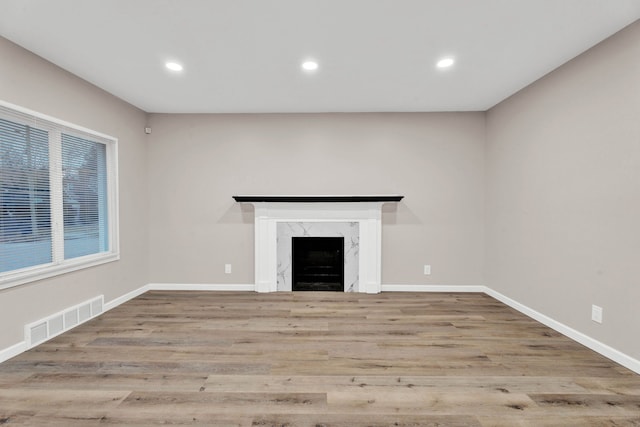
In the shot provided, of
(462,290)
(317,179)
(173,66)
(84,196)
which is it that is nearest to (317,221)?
(317,179)

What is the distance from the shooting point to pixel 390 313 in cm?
333

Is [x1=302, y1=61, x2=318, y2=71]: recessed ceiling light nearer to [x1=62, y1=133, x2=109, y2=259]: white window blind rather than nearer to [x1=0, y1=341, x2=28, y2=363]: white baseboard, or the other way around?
[x1=62, y1=133, x2=109, y2=259]: white window blind

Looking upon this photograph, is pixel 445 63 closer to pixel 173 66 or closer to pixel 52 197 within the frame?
pixel 173 66

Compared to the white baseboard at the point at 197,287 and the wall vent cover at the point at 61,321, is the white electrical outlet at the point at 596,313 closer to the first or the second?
the white baseboard at the point at 197,287

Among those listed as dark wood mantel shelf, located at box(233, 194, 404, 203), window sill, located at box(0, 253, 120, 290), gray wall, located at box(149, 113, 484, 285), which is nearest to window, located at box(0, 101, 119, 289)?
window sill, located at box(0, 253, 120, 290)

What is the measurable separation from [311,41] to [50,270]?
3033 millimetres

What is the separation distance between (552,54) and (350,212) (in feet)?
8.63

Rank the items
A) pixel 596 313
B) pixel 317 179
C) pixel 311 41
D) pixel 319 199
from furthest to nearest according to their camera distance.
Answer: pixel 317 179, pixel 319 199, pixel 596 313, pixel 311 41

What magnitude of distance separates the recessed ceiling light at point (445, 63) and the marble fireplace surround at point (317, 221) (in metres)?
1.81

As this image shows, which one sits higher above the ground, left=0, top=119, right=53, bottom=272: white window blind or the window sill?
left=0, top=119, right=53, bottom=272: white window blind

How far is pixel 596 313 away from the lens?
2449 millimetres

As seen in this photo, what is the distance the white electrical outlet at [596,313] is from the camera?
2415 mm

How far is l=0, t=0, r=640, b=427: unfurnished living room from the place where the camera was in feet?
6.36

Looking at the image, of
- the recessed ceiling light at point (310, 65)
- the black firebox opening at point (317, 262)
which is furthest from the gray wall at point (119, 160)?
the recessed ceiling light at point (310, 65)
